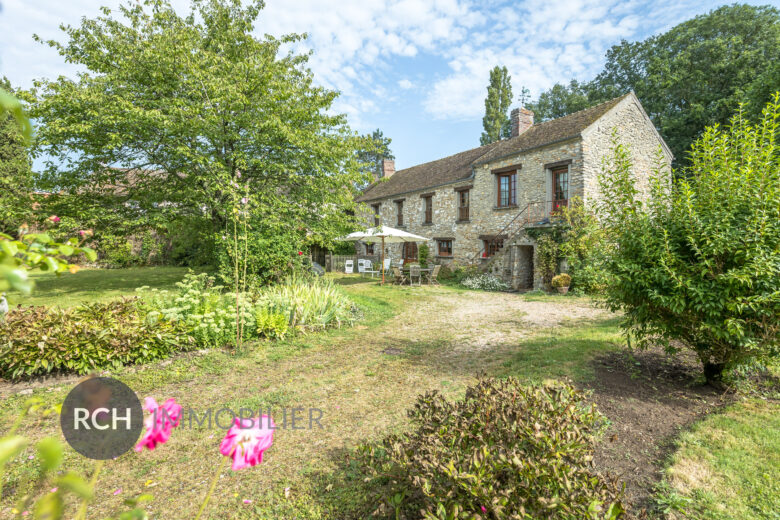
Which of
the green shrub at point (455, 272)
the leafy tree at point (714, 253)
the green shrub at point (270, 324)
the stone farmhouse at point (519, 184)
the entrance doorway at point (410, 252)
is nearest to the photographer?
the leafy tree at point (714, 253)

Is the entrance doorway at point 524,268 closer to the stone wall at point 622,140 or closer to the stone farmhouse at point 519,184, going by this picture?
the stone farmhouse at point 519,184

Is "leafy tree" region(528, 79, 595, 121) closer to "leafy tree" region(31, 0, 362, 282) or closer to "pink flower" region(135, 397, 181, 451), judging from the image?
"leafy tree" region(31, 0, 362, 282)

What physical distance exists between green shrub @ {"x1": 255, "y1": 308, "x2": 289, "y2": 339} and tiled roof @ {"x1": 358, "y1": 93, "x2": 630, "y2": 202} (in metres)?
10.3

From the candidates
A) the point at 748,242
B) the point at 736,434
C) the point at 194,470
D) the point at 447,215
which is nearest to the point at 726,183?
the point at 748,242

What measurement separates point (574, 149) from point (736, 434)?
Answer: 43.1ft

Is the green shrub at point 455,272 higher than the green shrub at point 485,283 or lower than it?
higher

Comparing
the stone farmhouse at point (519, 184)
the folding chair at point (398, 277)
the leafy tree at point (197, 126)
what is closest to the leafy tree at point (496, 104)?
the stone farmhouse at point (519, 184)

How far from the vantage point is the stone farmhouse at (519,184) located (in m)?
14.5

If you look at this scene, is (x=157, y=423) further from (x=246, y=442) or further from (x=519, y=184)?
(x=519, y=184)

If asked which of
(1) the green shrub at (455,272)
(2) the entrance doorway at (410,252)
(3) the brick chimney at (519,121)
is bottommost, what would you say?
(1) the green shrub at (455,272)

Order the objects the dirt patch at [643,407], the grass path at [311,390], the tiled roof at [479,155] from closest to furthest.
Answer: the grass path at [311,390]
the dirt patch at [643,407]
the tiled roof at [479,155]

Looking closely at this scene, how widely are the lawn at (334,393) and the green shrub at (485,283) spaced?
6315 mm

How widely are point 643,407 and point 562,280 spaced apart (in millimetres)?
9816

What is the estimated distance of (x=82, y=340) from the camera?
475cm
